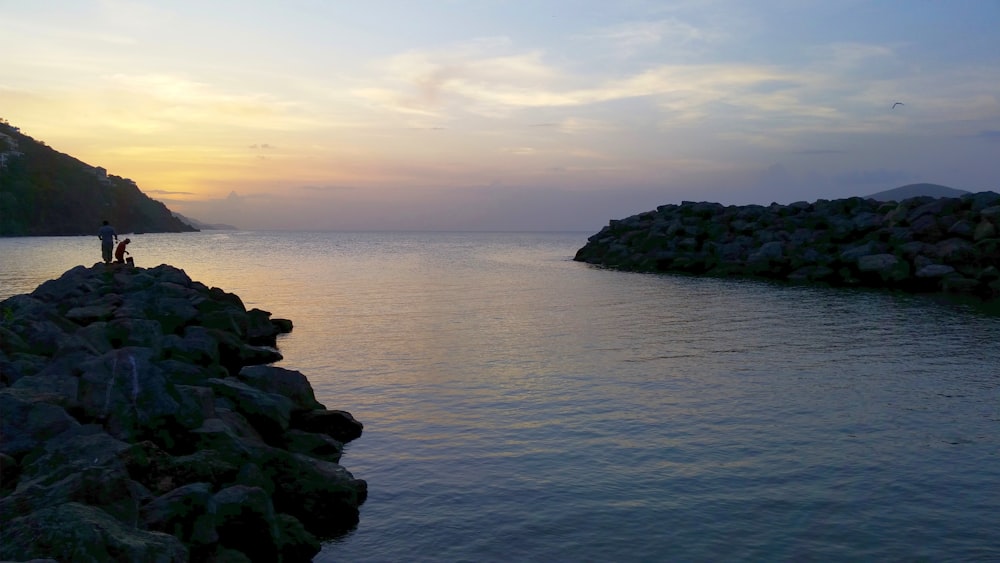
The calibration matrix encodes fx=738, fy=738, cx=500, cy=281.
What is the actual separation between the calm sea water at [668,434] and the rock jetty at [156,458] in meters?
0.98

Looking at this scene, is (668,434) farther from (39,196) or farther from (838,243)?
(39,196)

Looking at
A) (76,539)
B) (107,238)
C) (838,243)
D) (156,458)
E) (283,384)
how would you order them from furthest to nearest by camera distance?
(838,243), (107,238), (283,384), (156,458), (76,539)

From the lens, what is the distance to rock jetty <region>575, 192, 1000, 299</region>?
169ft

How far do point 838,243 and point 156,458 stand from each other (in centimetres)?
6161

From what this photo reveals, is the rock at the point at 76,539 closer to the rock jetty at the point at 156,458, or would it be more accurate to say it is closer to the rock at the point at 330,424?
the rock jetty at the point at 156,458

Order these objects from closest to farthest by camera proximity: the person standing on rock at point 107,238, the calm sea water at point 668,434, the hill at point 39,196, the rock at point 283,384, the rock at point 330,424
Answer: the calm sea water at point 668,434 < the rock at point 330,424 < the rock at point 283,384 < the person standing on rock at point 107,238 < the hill at point 39,196

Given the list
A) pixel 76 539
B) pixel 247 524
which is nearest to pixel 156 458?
pixel 247 524

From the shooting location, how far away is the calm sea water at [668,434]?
10969 mm

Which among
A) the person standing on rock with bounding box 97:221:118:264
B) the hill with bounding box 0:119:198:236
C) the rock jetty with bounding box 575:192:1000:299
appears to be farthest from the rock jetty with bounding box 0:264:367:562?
the hill with bounding box 0:119:198:236

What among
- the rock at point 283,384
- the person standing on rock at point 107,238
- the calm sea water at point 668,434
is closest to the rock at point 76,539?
the calm sea water at point 668,434

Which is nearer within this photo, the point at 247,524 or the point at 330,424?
the point at 247,524

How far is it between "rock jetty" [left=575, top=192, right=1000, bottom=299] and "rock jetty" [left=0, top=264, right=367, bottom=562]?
4599cm

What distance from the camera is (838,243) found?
62.2 metres

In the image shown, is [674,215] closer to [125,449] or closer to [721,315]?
[721,315]
